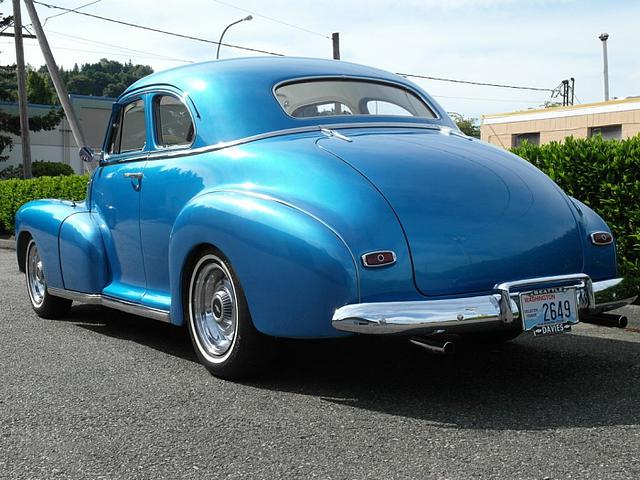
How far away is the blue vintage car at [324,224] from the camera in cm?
411

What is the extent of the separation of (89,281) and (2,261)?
7735mm

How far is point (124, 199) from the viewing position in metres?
5.86

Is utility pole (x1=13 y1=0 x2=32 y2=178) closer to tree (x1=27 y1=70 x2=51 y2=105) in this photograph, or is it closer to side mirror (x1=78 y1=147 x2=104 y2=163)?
side mirror (x1=78 y1=147 x2=104 y2=163)

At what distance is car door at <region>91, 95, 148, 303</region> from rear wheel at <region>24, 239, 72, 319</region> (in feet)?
3.65

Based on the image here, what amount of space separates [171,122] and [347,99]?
1.16 meters

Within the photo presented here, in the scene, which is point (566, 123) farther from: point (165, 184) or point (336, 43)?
point (165, 184)

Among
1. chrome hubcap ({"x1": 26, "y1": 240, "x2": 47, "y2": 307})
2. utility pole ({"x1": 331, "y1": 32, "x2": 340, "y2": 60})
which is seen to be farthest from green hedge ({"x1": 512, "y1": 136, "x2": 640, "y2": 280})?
utility pole ({"x1": 331, "y1": 32, "x2": 340, "y2": 60})

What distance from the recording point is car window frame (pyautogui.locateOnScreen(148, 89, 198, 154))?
534 cm

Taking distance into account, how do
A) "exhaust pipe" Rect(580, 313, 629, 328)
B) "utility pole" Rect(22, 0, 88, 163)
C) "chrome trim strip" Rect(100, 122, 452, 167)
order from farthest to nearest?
"utility pole" Rect(22, 0, 88, 163) < "chrome trim strip" Rect(100, 122, 452, 167) < "exhaust pipe" Rect(580, 313, 629, 328)

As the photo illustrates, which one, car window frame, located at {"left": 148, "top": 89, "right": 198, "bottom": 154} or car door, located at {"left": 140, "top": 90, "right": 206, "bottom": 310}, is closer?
car door, located at {"left": 140, "top": 90, "right": 206, "bottom": 310}

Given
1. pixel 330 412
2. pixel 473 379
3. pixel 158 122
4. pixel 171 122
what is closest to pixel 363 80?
pixel 171 122

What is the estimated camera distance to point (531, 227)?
4449 millimetres

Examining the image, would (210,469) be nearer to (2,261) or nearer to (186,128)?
(186,128)

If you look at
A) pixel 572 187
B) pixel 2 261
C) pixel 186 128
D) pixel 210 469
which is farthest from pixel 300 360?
pixel 2 261
